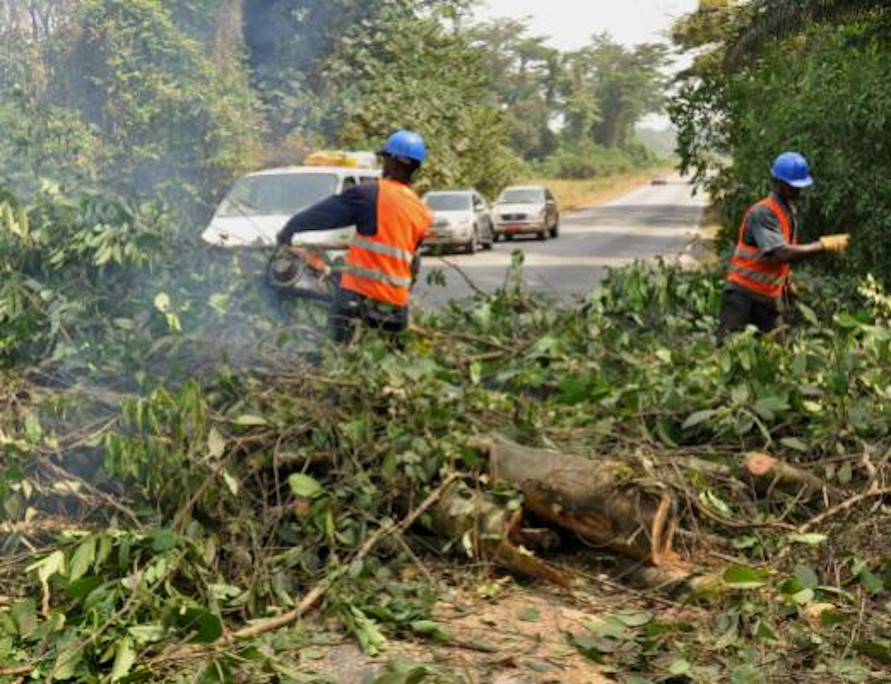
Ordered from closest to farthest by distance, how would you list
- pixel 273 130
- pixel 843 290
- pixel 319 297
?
pixel 319 297, pixel 843 290, pixel 273 130

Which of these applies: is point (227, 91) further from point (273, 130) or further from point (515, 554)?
point (515, 554)

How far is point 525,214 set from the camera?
89.0 feet

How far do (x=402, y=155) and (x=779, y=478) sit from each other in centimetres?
247

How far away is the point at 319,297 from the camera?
6051 mm

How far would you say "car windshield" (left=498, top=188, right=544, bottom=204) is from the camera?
1093 inches

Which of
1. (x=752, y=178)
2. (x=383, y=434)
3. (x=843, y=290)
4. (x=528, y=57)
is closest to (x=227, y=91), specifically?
(x=752, y=178)

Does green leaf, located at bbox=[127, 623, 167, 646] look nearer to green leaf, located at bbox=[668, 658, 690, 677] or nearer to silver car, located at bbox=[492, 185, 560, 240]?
green leaf, located at bbox=[668, 658, 690, 677]

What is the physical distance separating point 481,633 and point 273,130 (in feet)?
47.9

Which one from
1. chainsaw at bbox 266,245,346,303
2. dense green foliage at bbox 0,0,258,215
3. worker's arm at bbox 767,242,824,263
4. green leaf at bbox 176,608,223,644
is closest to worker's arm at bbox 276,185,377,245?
chainsaw at bbox 266,245,346,303

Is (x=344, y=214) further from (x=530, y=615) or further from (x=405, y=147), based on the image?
(x=530, y=615)

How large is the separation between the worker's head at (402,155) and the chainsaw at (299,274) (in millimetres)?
611

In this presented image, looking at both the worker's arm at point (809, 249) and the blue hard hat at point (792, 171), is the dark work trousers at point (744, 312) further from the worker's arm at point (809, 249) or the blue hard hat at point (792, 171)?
the blue hard hat at point (792, 171)

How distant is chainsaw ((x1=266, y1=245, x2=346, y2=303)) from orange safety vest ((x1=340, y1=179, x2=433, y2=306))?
0.18 meters

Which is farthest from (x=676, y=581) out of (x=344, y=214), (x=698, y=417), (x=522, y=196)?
(x=522, y=196)
